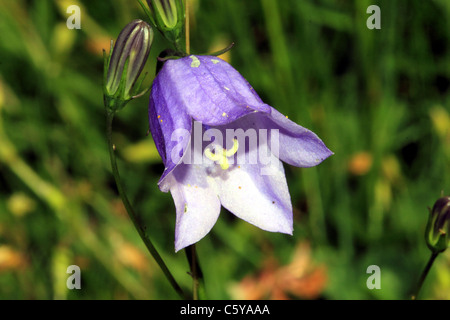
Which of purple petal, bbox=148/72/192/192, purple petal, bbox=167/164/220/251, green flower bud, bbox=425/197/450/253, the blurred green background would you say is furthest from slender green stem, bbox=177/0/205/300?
the blurred green background

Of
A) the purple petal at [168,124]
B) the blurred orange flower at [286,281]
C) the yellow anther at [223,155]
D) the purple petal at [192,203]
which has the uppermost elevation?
the purple petal at [168,124]

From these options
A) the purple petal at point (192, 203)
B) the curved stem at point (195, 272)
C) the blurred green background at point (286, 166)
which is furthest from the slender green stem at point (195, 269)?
the blurred green background at point (286, 166)

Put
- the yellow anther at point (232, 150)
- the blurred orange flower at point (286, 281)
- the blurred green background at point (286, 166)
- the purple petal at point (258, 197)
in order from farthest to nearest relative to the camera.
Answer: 1. the blurred green background at point (286, 166)
2. the blurred orange flower at point (286, 281)
3. the yellow anther at point (232, 150)
4. the purple petal at point (258, 197)

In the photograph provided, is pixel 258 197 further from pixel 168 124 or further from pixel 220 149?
pixel 168 124

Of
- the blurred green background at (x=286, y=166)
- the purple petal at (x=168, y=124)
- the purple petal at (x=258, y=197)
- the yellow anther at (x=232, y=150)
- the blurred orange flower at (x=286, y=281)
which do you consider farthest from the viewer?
the blurred green background at (x=286, y=166)

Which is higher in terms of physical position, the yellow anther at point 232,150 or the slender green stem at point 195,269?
the yellow anther at point 232,150

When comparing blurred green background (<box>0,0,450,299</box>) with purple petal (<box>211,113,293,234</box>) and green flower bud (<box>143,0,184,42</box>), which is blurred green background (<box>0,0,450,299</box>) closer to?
purple petal (<box>211,113,293,234</box>)

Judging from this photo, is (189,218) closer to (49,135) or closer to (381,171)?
(381,171)

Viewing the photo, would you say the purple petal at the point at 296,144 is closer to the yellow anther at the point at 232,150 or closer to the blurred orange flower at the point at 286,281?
the yellow anther at the point at 232,150
